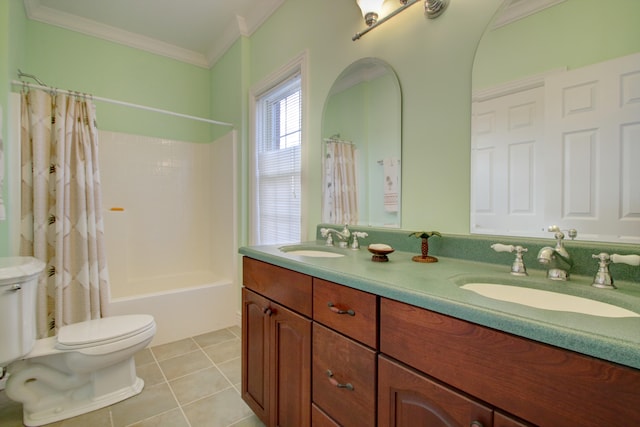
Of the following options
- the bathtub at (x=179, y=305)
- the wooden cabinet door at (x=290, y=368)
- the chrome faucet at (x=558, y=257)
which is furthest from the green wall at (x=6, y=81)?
the chrome faucet at (x=558, y=257)

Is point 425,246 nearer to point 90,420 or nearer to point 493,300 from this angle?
point 493,300

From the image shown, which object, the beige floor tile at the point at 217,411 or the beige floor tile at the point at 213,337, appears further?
the beige floor tile at the point at 213,337

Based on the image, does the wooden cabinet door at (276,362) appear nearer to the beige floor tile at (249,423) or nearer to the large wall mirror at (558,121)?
the beige floor tile at (249,423)

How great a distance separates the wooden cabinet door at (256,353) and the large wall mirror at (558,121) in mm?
993

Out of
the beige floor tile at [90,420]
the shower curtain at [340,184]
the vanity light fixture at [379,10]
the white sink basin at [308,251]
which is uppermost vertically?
the vanity light fixture at [379,10]

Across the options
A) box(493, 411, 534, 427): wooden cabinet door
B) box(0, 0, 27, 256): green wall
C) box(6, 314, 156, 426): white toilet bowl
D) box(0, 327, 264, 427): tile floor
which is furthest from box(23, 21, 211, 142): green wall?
box(493, 411, 534, 427): wooden cabinet door

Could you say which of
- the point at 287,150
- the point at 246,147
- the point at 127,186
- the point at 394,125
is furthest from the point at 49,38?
the point at 394,125

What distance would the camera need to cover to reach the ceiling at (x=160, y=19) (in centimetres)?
231

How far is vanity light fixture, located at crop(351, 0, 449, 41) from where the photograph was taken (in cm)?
119

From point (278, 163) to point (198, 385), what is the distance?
5.23 ft

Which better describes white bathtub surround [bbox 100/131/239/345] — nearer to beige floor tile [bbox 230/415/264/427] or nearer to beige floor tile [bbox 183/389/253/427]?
beige floor tile [bbox 183/389/253/427]

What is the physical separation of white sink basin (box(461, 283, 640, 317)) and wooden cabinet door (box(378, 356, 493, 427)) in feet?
1.03

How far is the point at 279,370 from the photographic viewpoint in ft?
3.89

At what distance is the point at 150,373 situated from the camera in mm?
1879
